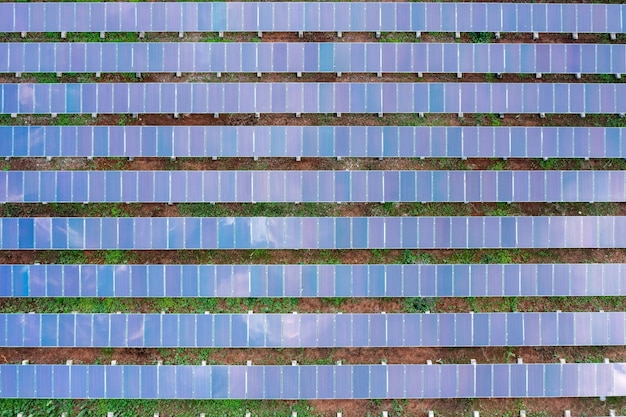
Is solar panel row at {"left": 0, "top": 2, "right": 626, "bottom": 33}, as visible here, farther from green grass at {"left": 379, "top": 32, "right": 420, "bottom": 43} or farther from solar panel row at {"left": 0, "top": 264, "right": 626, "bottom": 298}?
solar panel row at {"left": 0, "top": 264, "right": 626, "bottom": 298}

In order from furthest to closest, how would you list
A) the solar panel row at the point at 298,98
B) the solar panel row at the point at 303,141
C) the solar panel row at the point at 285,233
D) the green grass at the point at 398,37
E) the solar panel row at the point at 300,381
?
the green grass at the point at 398,37 < the solar panel row at the point at 298,98 < the solar panel row at the point at 303,141 < the solar panel row at the point at 285,233 < the solar panel row at the point at 300,381

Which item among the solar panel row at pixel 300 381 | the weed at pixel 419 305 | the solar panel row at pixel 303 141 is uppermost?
the solar panel row at pixel 303 141

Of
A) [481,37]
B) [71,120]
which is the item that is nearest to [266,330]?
[71,120]

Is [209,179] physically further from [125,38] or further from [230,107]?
[125,38]

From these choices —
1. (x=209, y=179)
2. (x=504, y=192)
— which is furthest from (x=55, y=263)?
(x=504, y=192)

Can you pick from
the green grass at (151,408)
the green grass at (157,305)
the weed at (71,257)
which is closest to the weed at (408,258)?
the green grass at (157,305)

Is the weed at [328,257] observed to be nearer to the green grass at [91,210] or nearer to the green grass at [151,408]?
the green grass at [151,408]

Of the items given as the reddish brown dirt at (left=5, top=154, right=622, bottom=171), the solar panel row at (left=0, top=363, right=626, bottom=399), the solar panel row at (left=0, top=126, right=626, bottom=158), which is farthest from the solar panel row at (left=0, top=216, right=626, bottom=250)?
the solar panel row at (left=0, top=363, right=626, bottom=399)
